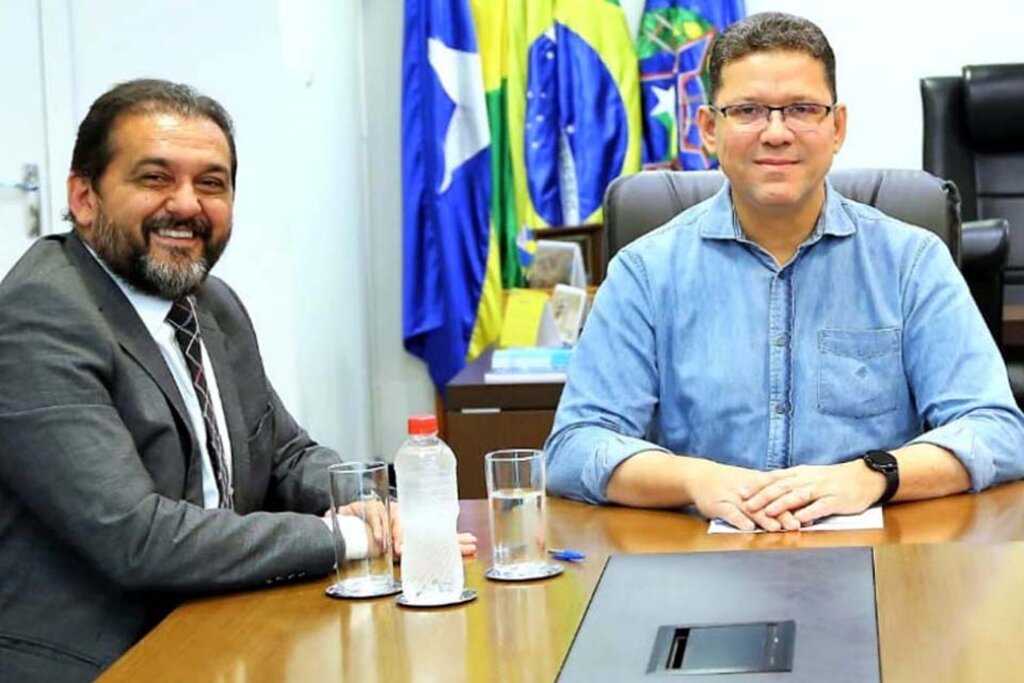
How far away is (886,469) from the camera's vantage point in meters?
1.78

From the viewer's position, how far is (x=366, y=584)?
154 cm

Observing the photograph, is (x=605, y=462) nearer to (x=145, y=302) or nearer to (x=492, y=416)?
(x=145, y=302)

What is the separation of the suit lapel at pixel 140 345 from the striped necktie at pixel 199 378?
4cm

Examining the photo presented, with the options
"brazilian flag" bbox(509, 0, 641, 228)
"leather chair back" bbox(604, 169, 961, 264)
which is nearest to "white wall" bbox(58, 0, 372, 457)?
"brazilian flag" bbox(509, 0, 641, 228)

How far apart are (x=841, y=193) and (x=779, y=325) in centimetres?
51

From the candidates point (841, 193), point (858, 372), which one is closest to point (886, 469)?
point (858, 372)

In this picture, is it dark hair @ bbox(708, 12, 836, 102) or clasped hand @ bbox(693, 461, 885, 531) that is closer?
clasped hand @ bbox(693, 461, 885, 531)

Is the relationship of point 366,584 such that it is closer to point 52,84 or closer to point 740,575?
point 740,575

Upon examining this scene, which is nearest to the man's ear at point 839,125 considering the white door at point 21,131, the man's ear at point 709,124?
the man's ear at point 709,124

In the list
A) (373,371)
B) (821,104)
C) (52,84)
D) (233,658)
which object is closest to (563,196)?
(373,371)

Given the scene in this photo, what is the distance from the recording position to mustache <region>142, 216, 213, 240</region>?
184 cm

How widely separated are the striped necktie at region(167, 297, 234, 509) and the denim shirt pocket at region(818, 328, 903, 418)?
30.9 inches

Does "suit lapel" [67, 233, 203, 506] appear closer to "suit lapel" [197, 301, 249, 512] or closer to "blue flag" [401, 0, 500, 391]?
"suit lapel" [197, 301, 249, 512]

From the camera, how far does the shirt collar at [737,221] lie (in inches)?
80.7
